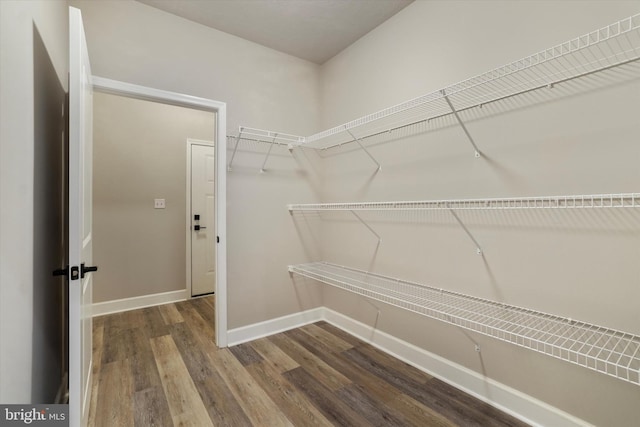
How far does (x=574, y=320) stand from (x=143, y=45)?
3179 millimetres

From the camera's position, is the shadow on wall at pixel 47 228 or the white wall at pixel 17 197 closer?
the white wall at pixel 17 197

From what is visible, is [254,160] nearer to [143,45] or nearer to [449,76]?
[143,45]

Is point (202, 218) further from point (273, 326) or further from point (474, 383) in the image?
point (474, 383)

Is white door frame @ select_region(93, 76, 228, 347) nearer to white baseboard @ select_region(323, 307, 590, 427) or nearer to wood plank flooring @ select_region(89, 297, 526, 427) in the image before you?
wood plank flooring @ select_region(89, 297, 526, 427)

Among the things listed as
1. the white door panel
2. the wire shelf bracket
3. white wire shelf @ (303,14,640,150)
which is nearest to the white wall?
the wire shelf bracket

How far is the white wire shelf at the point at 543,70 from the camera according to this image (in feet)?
4.09

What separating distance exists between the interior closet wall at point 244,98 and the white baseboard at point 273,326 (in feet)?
0.20

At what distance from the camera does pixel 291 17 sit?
2295mm

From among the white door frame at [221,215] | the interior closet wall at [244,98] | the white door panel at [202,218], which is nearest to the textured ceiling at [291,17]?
the interior closet wall at [244,98]

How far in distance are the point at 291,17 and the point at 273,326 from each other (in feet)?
8.72

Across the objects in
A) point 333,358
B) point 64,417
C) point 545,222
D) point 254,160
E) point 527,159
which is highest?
point 254,160

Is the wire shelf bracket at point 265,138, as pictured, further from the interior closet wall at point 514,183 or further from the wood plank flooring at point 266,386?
the wood plank flooring at point 266,386

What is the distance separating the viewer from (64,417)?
1.16m

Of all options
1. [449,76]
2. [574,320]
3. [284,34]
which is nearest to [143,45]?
[284,34]
